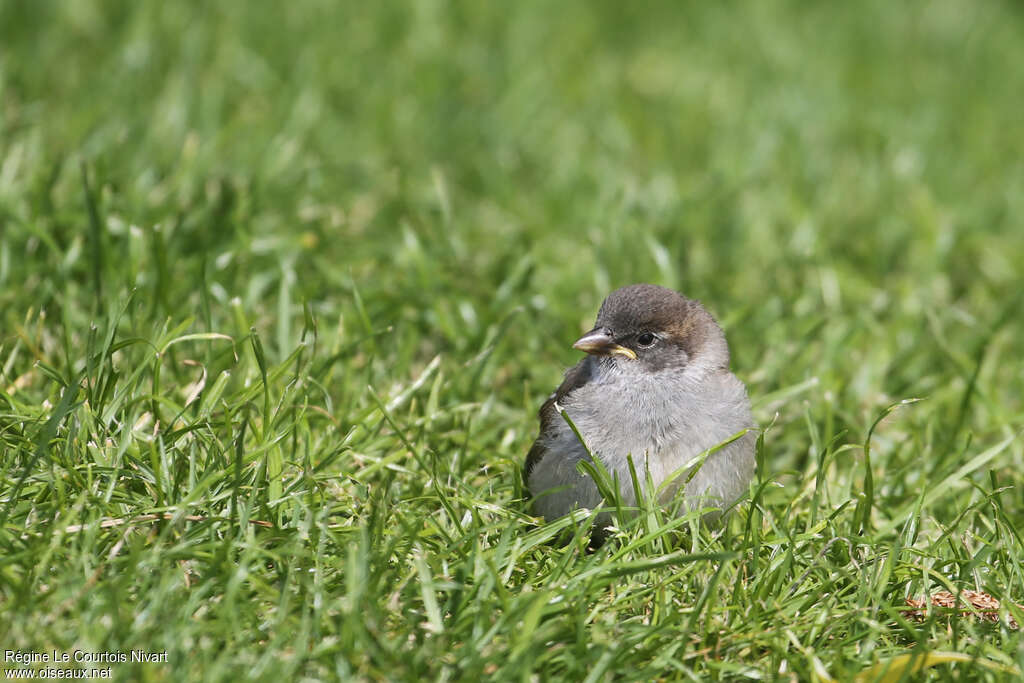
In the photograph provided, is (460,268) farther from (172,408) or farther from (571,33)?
(571,33)

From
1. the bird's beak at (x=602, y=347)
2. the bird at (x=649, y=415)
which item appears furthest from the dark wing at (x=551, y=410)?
A: the bird's beak at (x=602, y=347)

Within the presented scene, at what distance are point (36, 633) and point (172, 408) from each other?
1.02 m

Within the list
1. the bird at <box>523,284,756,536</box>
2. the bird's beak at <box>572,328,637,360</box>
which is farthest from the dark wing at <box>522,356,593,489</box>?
the bird's beak at <box>572,328,637,360</box>

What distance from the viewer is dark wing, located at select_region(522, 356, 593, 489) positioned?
3480 mm

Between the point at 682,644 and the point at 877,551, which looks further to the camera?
the point at 877,551

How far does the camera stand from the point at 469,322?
4.51 m

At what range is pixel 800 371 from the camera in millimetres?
4551

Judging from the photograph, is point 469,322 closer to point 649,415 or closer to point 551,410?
point 551,410

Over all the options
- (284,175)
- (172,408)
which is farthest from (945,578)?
(284,175)

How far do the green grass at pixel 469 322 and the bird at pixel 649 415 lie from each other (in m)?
0.16

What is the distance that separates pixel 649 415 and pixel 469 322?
50.6 inches

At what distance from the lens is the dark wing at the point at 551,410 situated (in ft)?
11.4

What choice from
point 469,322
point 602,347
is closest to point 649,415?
point 602,347

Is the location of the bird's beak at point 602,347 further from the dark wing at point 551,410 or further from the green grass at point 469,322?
the green grass at point 469,322
